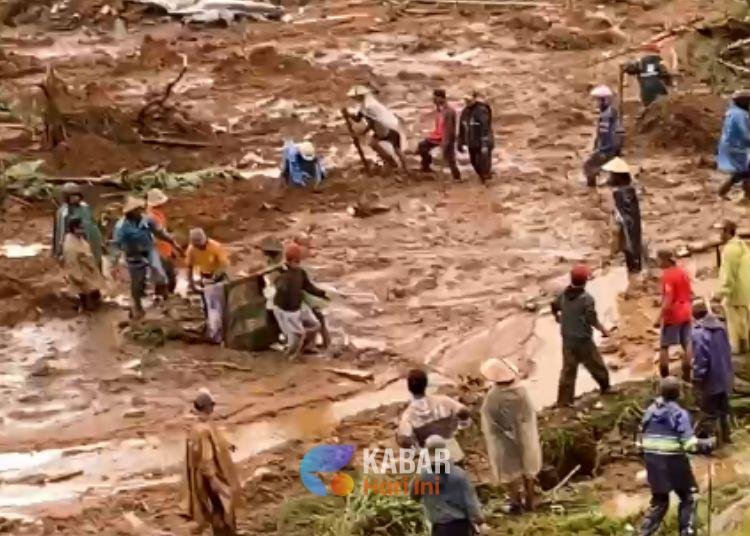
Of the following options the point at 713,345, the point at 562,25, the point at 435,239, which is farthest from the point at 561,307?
the point at 562,25

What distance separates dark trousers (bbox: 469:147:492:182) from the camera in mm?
18766

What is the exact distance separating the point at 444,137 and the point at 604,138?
2.13 metres

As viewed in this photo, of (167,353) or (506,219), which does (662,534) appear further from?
(506,219)

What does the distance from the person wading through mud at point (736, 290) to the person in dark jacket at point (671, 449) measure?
9.55 ft

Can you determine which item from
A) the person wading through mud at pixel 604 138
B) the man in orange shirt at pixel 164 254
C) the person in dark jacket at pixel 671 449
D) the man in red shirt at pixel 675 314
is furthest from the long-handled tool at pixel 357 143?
the person in dark jacket at pixel 671 449

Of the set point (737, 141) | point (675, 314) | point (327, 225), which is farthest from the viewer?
point (327, 225)

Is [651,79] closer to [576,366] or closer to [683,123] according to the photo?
[683,123]

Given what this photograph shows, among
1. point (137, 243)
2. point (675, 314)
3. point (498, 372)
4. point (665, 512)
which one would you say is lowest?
point (665, 512)

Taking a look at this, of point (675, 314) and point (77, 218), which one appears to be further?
point (77, 218)

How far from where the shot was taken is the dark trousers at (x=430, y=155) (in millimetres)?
18859

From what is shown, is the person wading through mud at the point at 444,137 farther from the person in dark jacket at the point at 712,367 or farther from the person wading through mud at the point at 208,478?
the person wading through mud at the point at 208,478

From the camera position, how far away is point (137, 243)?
1463 centimetres

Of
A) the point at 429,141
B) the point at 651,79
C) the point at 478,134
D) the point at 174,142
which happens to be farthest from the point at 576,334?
the point at 174,142

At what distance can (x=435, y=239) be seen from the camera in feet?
56.1
